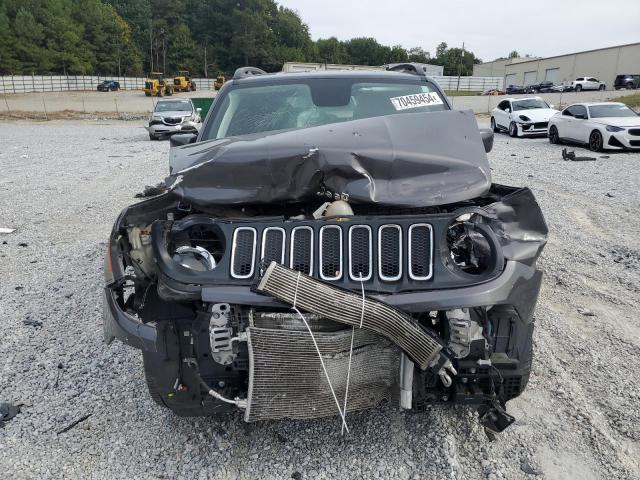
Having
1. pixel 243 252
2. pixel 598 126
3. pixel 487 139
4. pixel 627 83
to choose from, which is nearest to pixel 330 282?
pixel 243 252

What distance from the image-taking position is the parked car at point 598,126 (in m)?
13.3

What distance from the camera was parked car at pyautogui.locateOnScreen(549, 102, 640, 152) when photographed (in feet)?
43.6

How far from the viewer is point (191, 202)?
269cm

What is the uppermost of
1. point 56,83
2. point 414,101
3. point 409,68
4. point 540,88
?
point 540,88

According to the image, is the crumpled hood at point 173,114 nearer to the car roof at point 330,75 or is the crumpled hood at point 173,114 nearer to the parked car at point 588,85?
the car roof at point 330,75

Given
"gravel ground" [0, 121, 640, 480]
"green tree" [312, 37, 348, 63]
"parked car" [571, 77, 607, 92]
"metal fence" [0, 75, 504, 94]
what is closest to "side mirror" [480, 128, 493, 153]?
"gravel ground" [0, 121, 640, 480]

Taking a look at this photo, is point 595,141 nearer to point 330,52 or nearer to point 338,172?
point 338,172

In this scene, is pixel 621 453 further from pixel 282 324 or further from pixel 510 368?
pixel 282 324

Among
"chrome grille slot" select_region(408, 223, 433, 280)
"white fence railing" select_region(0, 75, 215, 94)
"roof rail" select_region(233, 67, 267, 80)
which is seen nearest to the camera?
"chrome grille slot" select_region(408, 223, 433, 280)

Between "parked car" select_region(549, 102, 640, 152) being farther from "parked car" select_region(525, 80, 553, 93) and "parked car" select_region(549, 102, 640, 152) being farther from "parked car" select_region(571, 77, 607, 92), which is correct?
"parked car" select_region(571, 77, 607, 92)

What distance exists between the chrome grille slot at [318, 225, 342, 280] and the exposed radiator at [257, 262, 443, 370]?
13 centimetres

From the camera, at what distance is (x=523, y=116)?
17.7m

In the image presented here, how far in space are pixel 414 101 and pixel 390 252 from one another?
2087mm

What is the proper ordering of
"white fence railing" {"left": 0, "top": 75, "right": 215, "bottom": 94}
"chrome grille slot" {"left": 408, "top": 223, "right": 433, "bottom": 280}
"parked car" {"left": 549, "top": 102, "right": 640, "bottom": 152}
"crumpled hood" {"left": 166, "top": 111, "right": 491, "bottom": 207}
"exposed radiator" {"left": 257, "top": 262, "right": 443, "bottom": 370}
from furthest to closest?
1. "white fence railing" {"left": 0, "top": 75, "right": 215, "bottom": 94}
2. "parked car" {"left": 549, "top": 102, "right": 640, "bottom": 152}
3. "crumpled hood" {"left": 166, "top": 111, "right": 491, "bottom": 207}
4. "chrome grille slot" {"left": 408, "top": 223, "right": 433, "bottom": 280}
5. "exposed radiator" {"left": 257, "top": 262, "right": 443, "bottom": 370}
